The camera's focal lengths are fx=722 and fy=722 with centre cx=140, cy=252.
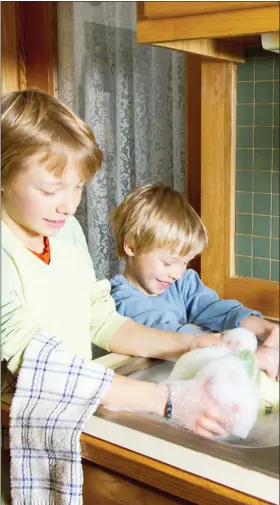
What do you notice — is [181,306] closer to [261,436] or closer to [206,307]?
[206,307]

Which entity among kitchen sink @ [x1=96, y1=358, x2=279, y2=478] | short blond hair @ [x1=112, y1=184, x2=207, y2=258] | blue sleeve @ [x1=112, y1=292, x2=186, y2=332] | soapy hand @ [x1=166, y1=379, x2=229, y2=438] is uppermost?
short blond hair @ [x1=112, y1=184, x2=207, y2=258]

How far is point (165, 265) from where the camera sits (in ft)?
3.33

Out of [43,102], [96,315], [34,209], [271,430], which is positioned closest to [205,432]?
[271,430]

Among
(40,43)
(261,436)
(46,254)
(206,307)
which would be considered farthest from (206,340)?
(40,43)

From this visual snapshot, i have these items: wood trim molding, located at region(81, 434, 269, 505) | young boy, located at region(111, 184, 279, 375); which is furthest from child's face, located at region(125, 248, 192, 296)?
wood trim molding, located at region(81, 434, 269, 505)

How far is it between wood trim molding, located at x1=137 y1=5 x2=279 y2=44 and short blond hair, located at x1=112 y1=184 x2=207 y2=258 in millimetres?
210

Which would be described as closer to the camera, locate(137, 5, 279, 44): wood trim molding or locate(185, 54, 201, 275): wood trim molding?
locate(137, 5, 279, 44): wood trim molding

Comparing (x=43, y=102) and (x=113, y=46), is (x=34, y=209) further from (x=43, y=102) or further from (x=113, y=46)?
(x=113, y=46)

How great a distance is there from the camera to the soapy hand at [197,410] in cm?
93

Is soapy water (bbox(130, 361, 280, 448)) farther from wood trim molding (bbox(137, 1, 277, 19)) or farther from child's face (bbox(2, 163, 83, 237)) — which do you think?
wood trim molding (bbox(137, 1, 277, 19))

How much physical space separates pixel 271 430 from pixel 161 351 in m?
0.22

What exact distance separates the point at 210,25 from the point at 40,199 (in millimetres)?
325

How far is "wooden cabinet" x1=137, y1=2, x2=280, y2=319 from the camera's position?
938 millimetres

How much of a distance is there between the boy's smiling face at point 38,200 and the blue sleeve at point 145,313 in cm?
15
